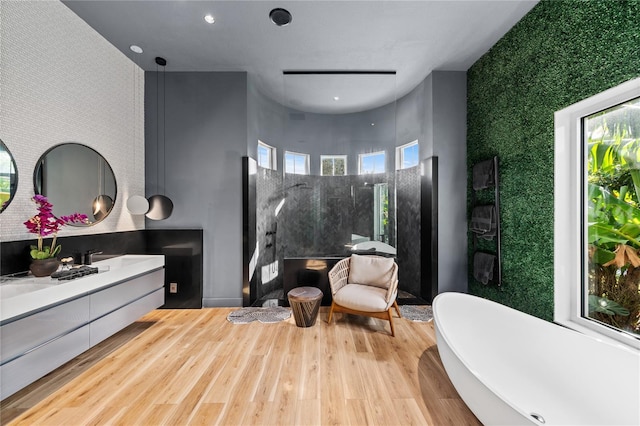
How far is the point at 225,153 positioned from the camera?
10.9ft

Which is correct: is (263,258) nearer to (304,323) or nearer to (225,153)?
(304,323)

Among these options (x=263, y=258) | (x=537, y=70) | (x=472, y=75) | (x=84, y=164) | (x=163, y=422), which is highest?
(x=472, y=75)

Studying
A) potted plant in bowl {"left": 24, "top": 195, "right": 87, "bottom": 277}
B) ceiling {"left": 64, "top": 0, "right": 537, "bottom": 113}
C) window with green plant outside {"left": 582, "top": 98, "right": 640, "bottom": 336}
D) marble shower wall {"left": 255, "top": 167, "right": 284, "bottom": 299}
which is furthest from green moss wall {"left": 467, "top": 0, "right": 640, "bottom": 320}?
potted plant in bowl {"left": 24, "top": 195, "right": 87, "bottom": 277}

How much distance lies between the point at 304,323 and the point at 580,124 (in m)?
3.14

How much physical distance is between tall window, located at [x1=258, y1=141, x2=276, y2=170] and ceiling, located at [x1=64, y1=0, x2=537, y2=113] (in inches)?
28.4

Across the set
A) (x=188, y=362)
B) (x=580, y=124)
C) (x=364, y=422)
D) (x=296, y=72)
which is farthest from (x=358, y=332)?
(x=296, y=72)

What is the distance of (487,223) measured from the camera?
281 cm

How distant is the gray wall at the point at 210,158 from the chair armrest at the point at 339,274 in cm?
130

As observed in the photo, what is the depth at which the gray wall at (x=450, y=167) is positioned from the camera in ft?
10.9

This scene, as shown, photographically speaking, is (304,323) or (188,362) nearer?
(188,362)

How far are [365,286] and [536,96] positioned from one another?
256 centimetres

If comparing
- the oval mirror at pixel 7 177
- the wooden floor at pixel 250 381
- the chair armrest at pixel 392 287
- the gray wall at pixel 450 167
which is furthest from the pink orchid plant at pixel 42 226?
the gray wall at pixel 450 167

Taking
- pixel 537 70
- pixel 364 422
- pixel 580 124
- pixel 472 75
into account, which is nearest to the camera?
pixel 364 422

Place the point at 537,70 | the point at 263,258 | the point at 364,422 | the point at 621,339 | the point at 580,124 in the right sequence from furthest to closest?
the point at 263,258, the point at 537,70, the point at 580,124, the point at 621,339, the point at 364,422
